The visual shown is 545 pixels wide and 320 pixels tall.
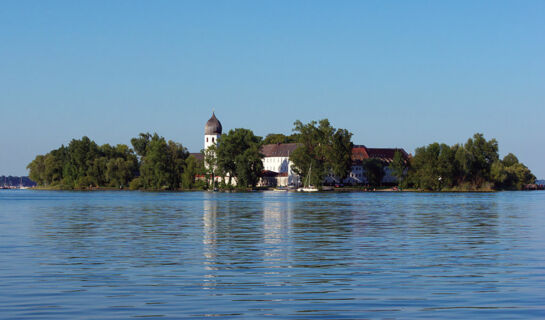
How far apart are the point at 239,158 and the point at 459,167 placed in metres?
49.7

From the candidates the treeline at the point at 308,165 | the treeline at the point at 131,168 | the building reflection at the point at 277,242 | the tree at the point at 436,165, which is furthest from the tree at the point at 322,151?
the building reflection at the point at 277,242

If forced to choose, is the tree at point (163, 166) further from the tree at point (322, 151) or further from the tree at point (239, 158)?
the tree at point (322, 151)

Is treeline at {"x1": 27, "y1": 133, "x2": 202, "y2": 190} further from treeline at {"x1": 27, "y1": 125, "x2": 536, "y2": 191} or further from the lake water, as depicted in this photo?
the lake water

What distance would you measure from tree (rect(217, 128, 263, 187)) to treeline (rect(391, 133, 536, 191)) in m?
37.1

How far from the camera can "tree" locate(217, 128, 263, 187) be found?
163125mm

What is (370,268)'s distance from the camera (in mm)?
21484

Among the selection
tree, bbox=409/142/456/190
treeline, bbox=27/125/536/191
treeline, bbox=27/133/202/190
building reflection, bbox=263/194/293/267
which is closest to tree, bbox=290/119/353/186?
treeline, bbox=27/125/536/191

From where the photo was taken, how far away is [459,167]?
537 feet

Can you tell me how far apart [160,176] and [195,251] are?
145 m

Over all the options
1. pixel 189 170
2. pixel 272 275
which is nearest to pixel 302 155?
pixel 189 170

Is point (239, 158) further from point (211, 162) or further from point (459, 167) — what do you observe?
point (459, 167)

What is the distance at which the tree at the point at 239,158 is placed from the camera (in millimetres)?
163125

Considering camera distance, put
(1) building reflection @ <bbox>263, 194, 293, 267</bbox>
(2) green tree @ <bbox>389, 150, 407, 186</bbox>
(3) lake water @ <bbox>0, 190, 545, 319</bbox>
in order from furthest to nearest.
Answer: (2) green tree @ <bbox>389, 150, 407, 186</bbox>, (1) building reflection @ <bbox>263, 194, 293, 267</bbox>, (3) lake water @ <bbox>0, 190, 545, 319</bbox>

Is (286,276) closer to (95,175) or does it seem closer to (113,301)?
(113,301)
